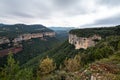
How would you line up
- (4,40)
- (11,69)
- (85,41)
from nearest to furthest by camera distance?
1. (11,69)
2. (85,41)
3. (4,40)

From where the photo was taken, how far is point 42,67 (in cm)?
6544

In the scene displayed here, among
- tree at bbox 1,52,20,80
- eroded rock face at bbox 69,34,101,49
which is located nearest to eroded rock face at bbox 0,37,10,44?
eroded rock face at bbox 69,34,101,49

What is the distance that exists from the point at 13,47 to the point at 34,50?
1706 cm

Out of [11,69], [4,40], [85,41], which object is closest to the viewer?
[11,69]

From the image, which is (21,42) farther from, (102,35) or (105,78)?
(105,78)

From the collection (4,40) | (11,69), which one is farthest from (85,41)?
(4,40)

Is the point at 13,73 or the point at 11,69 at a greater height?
the point at 11,69

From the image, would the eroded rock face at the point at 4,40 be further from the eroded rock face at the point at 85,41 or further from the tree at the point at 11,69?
the tree at the point at 11,69

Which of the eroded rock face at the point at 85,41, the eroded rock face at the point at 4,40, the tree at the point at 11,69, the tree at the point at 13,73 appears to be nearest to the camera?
the tree at the point at 13,73

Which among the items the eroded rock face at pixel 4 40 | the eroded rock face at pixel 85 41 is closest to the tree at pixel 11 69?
the eroded rock face at pixel 85 41

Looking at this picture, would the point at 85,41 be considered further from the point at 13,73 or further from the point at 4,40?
the point at 4,40

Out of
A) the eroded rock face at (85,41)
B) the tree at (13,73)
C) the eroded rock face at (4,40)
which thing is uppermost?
the tree at (13,73)

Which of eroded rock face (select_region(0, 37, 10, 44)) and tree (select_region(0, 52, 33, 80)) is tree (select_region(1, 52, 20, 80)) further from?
eroded rock face (select_region(0, 37, 10, 44))

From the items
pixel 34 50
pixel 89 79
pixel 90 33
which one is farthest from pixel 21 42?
pixel 89 79
